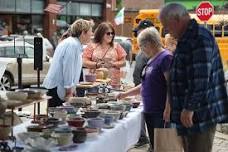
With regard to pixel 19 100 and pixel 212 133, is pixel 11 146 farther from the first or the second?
pixel 212 133

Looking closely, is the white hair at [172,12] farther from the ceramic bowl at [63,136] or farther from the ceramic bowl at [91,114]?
the ceramic bowl at [91,114]

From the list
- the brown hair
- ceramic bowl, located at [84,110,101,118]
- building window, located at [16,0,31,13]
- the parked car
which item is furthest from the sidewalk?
building window, located at [16,0,31,13]

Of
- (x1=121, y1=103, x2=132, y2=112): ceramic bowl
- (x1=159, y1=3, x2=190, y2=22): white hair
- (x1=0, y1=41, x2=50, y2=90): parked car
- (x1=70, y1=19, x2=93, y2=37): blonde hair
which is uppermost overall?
(x1=159, y1=3, x2=190, y2=22): white hair

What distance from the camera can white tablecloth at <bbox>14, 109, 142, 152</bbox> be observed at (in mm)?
4238

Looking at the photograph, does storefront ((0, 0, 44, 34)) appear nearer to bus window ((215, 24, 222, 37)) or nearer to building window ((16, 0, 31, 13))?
building window ((16, 0, 31, 13))

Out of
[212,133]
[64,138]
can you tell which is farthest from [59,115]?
[212,133]

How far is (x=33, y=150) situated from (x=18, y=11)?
28.4 m

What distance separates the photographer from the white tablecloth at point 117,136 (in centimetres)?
424

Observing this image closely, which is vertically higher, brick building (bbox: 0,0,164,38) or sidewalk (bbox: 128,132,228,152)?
brick building (bbox: 0,0,164,38)

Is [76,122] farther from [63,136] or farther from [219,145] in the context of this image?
[219,145]

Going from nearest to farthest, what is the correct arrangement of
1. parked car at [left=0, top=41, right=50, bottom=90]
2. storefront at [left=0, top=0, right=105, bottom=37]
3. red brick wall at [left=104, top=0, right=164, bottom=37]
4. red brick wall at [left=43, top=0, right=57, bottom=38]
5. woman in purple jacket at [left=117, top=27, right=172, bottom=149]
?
woman in purple jacket at [left=117, top=27, right=172, bottom=149], parked car at [left=0, top=41, right=50, bottom=90], storefront at [left=0, top=0, right=105, bottom=37], red brick wall at [left=43, top=0, right=57, bottom=38], red brick wall at [left=104, top=0, right=164, bottom=37]

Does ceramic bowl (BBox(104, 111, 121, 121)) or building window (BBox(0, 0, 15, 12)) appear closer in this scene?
ceramic bowl (BBox(104, 111, 121, 121))

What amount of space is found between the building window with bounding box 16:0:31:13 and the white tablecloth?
26.3m

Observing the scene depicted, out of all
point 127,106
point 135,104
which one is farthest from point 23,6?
point 127,106
